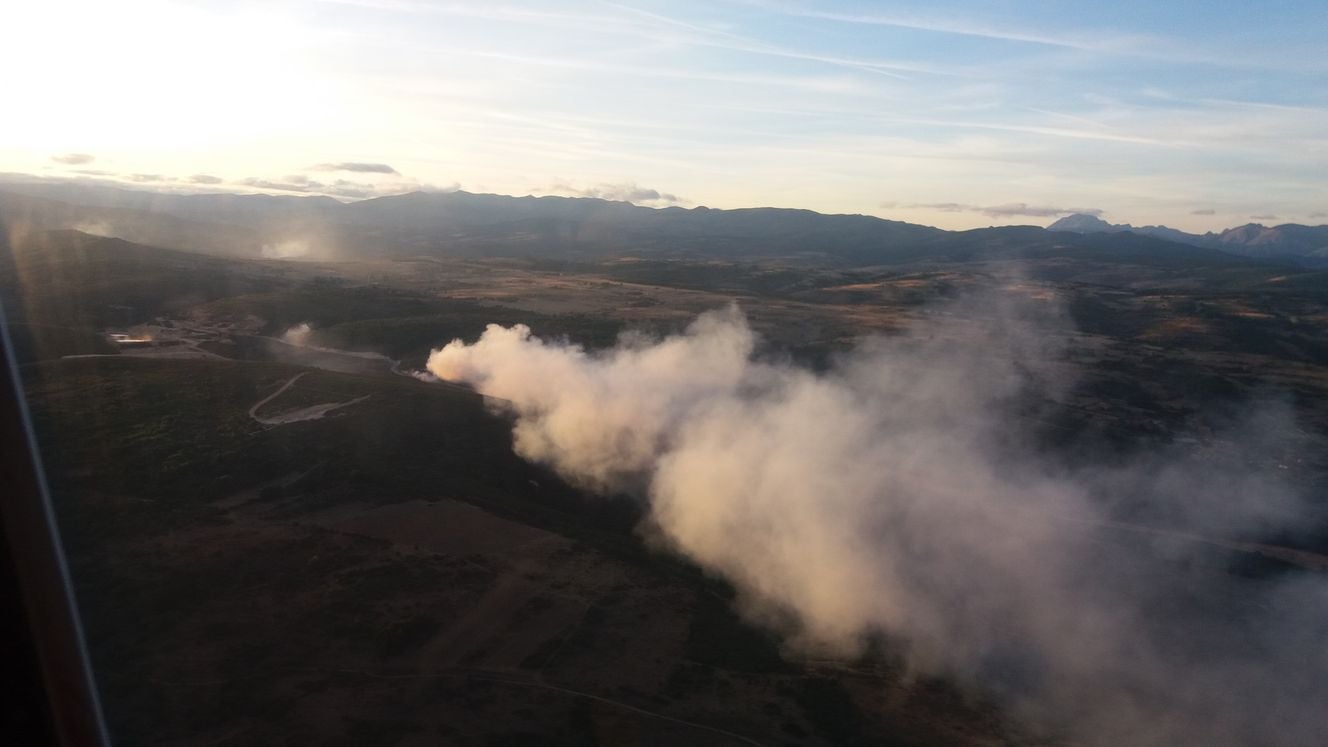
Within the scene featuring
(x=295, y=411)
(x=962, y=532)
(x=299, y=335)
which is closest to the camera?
(x=962, y=532)

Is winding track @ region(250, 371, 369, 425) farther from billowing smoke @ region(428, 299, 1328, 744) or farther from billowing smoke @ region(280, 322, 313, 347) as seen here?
billowing smoke @ region(280, 322, 313, 347)

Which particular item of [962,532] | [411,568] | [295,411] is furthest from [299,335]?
[962,532]

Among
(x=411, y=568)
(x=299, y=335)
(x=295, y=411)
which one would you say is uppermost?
(x=295, y=411)

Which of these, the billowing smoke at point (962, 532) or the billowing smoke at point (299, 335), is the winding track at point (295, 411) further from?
the billowing smoke at point (299, 335)

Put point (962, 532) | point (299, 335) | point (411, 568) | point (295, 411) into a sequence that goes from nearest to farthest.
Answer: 1. point (411, 568)
2. point (962, 532)
3. point (295, 411)
4. point (299, 335)

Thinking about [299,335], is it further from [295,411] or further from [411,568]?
[411,568]

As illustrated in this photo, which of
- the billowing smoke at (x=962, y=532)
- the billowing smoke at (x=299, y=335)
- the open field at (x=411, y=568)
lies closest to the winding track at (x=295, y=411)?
the open field at (x=411, y=568)

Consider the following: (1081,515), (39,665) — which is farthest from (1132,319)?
(39,665)

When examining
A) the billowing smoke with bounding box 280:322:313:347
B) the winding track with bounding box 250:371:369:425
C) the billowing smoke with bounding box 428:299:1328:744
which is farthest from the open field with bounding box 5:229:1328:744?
the billowing smoke with bounding box 280:322:313:347
